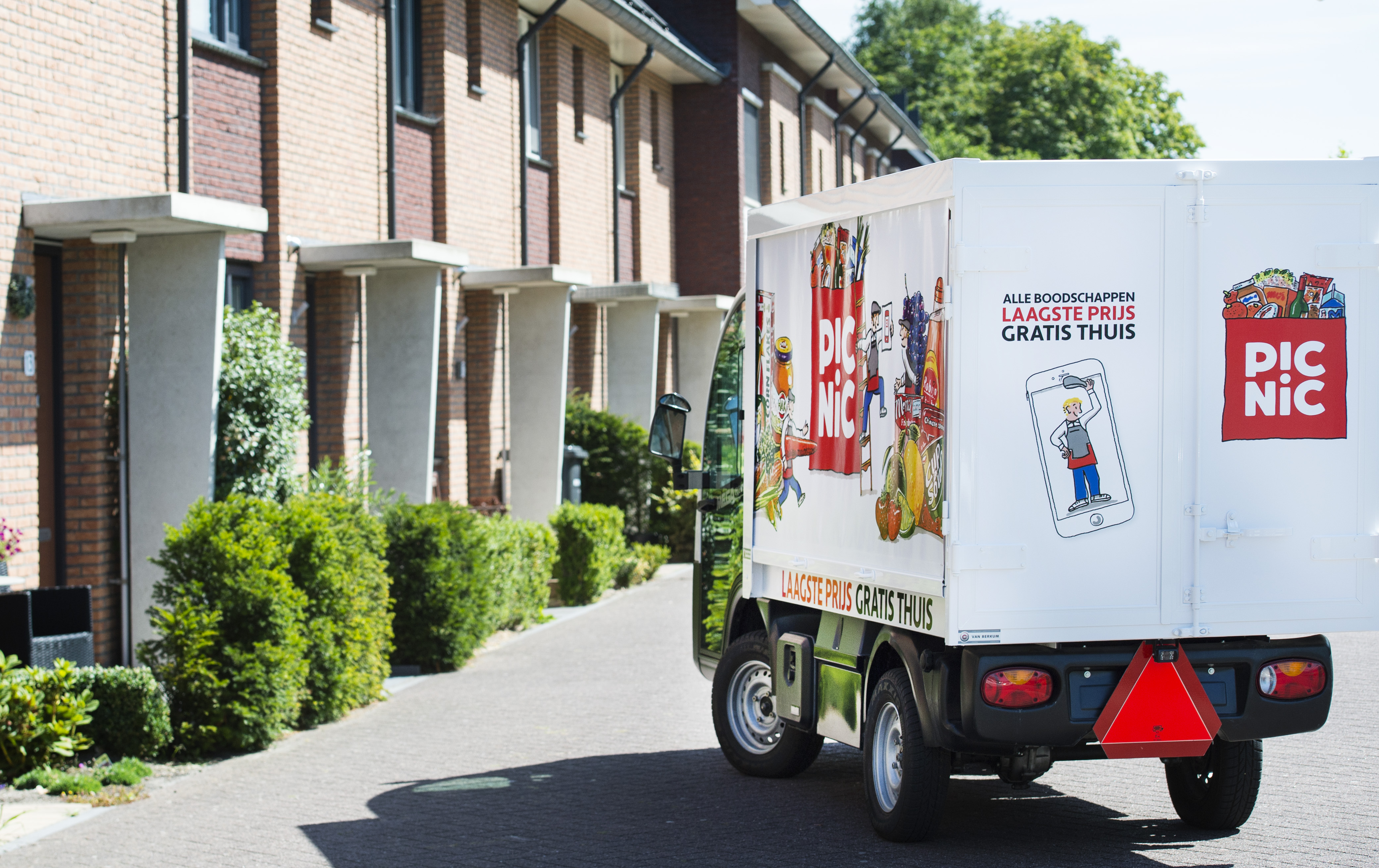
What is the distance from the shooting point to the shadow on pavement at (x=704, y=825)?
678 centimetres

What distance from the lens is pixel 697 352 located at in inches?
1008

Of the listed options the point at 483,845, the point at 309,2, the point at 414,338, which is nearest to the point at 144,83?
the point at 309,2

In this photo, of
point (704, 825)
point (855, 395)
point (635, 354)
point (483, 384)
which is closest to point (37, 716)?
point (704, 825)

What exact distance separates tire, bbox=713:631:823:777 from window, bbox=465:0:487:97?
36.5 feet

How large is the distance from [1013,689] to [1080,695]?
30 centimetres

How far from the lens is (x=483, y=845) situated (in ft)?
23.6

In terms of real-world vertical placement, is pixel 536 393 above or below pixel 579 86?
below

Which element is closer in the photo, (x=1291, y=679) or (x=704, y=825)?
(x=1291, y=679)

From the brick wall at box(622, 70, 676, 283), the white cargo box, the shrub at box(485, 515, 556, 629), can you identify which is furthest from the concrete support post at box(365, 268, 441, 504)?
the brick wall at box(622, 70, 676, 283)

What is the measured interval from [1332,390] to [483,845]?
425cm

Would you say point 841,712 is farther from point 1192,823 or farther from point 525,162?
point 525,162

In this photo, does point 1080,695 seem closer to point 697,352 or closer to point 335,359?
point 335,359

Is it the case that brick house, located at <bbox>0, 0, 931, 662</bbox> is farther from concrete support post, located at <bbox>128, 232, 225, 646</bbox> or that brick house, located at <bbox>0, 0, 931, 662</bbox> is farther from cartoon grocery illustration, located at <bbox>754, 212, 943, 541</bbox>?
cartoon grocery illustration, located at <bbox>754, 212, 943, 541</bbox>

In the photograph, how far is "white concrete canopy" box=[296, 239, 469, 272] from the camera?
13.7 metres
